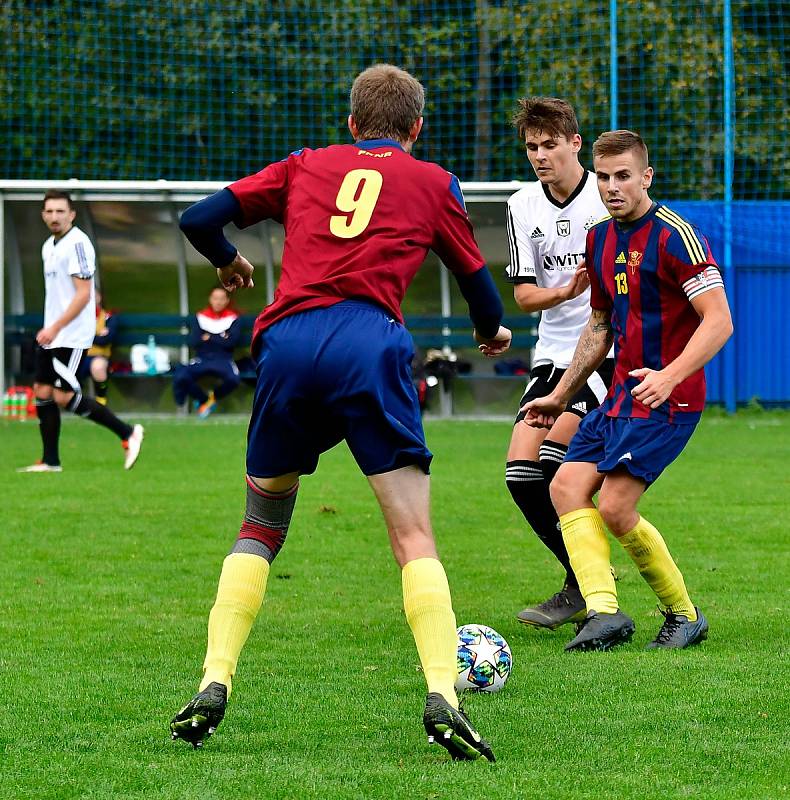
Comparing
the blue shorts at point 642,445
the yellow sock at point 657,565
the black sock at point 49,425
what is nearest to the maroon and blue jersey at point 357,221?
the blue shorts at point 642,445

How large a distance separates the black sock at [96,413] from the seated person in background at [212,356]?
5899mm

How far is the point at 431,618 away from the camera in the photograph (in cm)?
392

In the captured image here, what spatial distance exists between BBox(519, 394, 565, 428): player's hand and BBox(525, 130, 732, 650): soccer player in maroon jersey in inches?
9.5

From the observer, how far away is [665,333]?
17.4ft

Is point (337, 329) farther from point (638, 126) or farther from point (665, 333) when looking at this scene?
point (638, 126)

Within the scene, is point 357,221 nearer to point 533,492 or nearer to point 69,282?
point 533,492

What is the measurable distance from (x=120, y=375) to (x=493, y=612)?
1312 cm

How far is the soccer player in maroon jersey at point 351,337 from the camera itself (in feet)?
12.9

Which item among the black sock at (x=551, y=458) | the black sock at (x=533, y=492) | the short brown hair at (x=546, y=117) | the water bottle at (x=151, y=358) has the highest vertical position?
the short brown hair at (x=546, y=117)

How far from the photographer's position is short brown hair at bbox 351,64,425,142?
412cm

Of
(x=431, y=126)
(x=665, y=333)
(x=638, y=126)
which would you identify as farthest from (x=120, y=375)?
(x=665, y=333)

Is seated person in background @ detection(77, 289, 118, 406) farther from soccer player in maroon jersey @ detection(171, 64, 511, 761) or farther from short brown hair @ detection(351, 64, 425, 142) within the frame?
short brown hair @ detection(351, 64, 425, 142)

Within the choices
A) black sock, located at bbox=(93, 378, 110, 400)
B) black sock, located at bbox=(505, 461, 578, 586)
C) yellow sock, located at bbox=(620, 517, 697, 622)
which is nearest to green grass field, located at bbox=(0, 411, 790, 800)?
yellow sock, located at bbox=(620, 517, 697, 622)

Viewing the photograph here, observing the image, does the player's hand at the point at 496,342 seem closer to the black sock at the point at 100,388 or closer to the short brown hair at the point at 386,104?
the short brown hair at the point at 386,104
